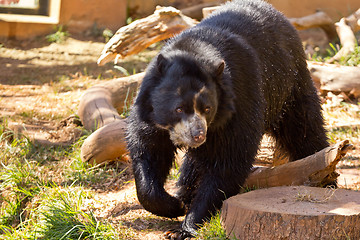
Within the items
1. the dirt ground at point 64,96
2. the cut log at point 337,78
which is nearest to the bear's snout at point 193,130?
the dirt ground at point 64,96

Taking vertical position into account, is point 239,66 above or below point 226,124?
above

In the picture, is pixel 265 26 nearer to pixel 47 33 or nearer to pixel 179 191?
pixel 179 191

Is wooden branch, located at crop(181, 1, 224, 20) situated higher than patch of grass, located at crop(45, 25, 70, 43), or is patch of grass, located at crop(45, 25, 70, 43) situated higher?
wooden branch, located at crop(181, 1, 224, 20)

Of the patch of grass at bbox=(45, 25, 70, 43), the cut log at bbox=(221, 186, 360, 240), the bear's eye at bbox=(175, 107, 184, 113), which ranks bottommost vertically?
the cut log at bbox=(221, 186, 360, 240)

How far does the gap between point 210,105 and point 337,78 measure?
384cm

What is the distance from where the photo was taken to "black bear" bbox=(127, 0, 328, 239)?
3.48 metres

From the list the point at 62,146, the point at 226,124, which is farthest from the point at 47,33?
the point at 226,124

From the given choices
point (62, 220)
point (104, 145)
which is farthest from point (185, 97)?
point (104, 145)

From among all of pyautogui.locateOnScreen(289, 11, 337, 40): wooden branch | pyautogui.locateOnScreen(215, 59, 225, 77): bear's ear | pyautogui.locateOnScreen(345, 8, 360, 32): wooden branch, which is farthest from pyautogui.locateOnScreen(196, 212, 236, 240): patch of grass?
pyautogui.locateOnScreen(345, 8, 360, 32): wooden branch

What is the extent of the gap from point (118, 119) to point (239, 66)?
7.20 feet

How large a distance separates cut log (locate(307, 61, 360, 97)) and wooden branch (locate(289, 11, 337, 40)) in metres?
1.40

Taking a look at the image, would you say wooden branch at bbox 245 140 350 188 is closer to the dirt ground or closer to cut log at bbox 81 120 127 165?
the dirt ground

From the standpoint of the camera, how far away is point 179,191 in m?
4.43

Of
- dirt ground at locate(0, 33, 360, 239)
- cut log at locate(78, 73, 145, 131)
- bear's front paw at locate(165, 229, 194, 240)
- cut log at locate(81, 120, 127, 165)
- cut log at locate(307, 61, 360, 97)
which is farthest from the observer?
cut log at locate(307, 61, 360, 97)
